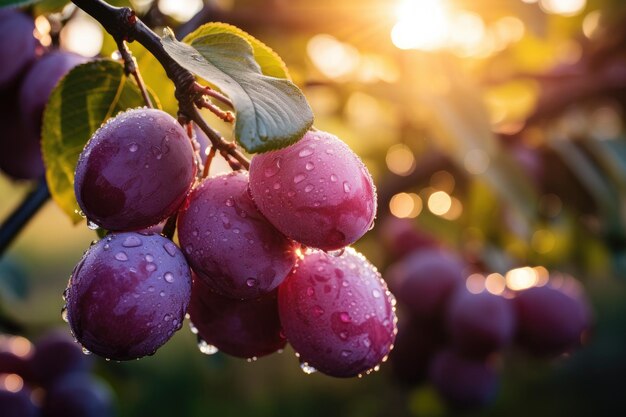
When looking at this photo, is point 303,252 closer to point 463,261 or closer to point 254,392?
point 463,261

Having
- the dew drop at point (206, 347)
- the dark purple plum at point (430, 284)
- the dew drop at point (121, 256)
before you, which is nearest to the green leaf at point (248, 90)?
the dew drop at point (121, 256)

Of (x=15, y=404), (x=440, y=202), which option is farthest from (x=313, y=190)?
(x=440, y=202)

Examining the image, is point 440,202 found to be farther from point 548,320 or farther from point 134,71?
point 134,71

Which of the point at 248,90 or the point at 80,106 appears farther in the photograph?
the point at 80,106

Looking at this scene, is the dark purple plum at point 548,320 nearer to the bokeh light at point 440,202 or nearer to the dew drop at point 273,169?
the bokeh light at point 440,202

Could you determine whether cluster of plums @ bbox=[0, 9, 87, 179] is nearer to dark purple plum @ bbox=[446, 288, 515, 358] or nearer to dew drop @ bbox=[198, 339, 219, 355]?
dew drop @ bbox=[198, 339, 219, 355]

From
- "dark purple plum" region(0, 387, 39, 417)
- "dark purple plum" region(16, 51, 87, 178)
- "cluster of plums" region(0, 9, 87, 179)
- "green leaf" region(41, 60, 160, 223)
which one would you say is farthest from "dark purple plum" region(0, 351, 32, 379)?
"green leaf" region(41, 60, 160, 223)

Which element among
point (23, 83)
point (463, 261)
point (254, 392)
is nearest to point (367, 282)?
point (23, 83)
